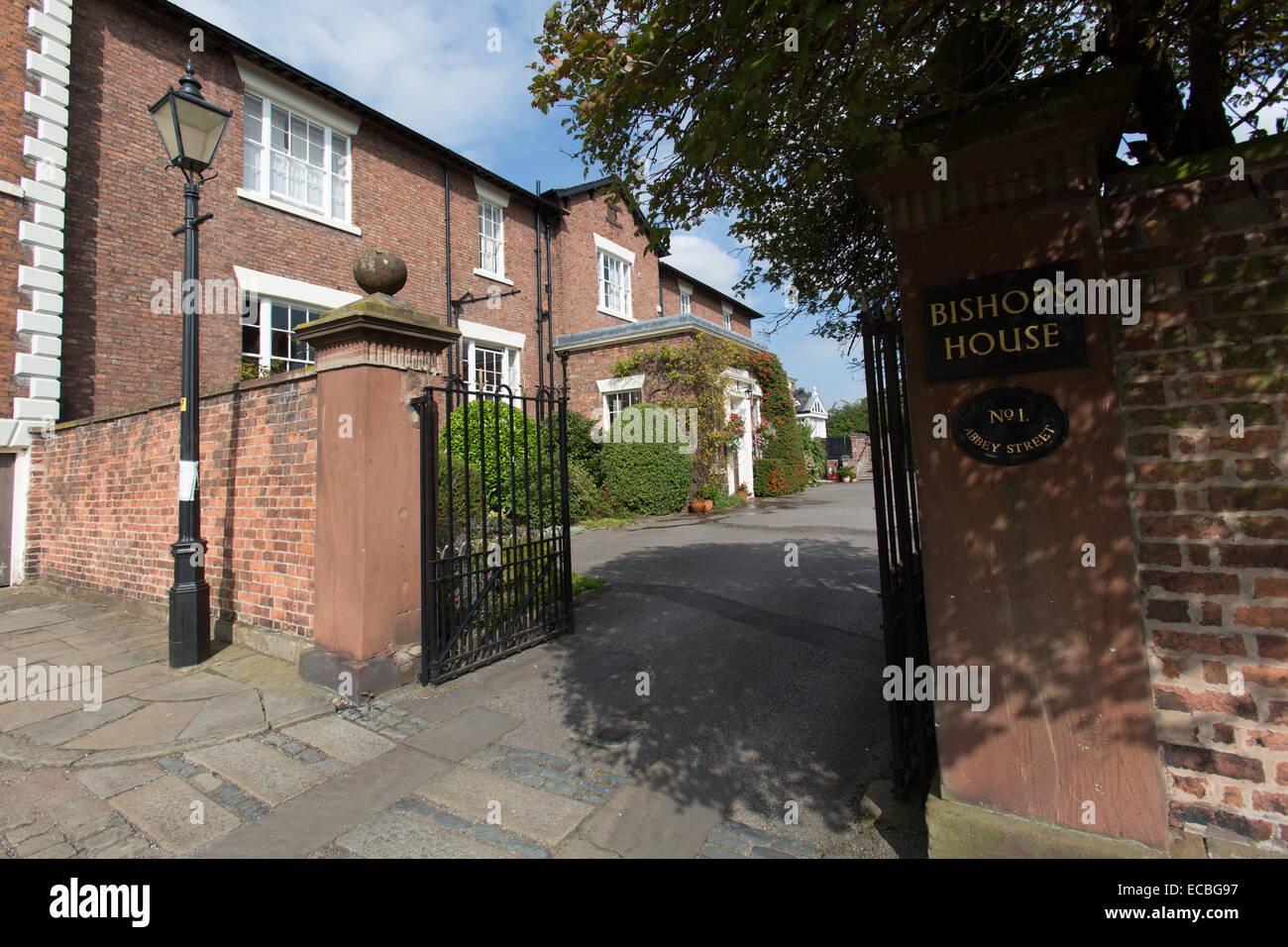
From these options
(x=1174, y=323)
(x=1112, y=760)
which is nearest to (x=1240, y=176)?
(x=1174, y=323)

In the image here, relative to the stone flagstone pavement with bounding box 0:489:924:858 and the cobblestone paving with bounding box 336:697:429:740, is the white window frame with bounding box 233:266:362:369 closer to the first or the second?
the stone flagstone pavement with bounding box 0:489:924:858

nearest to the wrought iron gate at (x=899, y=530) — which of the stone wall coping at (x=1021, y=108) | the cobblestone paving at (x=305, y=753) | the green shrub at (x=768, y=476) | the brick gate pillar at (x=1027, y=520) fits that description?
the brick gate pillar at (x=1027, y=520)

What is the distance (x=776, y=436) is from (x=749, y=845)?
16341 millimetres

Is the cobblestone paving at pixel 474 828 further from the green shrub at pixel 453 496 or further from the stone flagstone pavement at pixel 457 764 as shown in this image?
the green shrub at pixel 453 496

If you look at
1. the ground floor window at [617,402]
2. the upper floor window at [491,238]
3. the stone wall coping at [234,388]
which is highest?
the upper floor window at [491,238]

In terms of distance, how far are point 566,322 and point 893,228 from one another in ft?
49.1

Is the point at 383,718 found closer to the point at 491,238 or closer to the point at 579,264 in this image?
the point at 491,238

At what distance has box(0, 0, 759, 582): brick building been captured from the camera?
8.14 m

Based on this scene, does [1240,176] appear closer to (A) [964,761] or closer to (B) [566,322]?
(A) [964,761]

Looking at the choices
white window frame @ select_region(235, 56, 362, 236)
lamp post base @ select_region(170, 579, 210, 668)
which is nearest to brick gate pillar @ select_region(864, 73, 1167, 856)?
lamp post base @ select_region(170, 579, 210, 668)

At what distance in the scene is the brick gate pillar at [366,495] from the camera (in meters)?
4.21

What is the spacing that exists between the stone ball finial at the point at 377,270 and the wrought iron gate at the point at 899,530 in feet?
11.4

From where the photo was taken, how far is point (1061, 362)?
2.07m

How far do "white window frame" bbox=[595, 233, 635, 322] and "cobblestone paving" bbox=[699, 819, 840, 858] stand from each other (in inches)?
665
